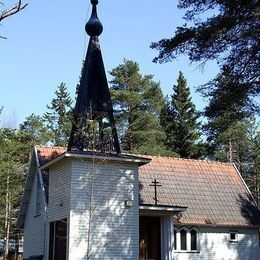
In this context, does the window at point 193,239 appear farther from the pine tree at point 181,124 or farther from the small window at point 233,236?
the pine tree at point 181,124

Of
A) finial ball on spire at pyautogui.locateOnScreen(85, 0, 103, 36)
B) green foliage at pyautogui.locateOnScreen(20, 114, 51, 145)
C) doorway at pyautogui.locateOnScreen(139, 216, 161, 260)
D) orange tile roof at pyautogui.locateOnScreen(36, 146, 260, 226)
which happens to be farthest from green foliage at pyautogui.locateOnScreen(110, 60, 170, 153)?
finial ball on spire at pyautogui.locateOnScreen(85, 0, 103, 36)

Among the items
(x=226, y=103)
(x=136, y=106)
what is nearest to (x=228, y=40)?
(x=226, y=103)

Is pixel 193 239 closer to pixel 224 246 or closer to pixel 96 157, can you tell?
pixel 224 246

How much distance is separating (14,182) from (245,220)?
64.1 feet

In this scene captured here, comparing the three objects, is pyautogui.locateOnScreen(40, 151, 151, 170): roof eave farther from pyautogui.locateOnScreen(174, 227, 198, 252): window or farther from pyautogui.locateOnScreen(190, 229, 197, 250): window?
pyautogui.locateOnScreen(190, 229, 197, 250): window

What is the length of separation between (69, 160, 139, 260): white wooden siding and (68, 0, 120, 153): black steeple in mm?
932

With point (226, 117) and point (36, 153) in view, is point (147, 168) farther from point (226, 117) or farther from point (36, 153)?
point (226, 117)

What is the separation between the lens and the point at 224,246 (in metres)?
24.9

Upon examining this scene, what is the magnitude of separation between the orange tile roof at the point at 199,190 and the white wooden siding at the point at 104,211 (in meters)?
3.72

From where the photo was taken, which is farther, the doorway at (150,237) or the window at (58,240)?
the doorway at (150,237)

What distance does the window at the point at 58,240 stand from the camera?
19172mm

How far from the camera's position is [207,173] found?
27234 mm

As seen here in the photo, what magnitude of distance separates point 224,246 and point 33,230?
9.07 m

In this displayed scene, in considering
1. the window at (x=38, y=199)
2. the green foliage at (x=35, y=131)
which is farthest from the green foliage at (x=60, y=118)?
the window at (x=38, y=199)
